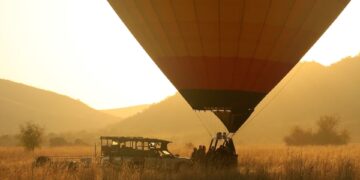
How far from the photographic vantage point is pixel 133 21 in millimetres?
23734

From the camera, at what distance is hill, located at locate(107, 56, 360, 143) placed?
154 m

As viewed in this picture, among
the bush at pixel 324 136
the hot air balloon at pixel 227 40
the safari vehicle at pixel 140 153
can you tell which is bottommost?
the safari vehicle at pixel 140 153

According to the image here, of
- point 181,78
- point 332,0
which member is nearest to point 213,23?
point 181,78

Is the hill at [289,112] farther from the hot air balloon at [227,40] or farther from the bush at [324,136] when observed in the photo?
the hot air balloon at [227,40]

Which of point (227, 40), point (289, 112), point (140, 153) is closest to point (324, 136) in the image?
point (140, 153)

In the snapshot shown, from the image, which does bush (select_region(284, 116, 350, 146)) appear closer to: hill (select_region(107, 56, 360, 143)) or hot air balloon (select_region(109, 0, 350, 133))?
hill (select_region(107, 56, 360, 143))

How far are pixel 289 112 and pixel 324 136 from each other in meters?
86.5

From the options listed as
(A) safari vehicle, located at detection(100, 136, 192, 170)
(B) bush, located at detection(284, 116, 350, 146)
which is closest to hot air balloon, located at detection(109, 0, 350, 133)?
(A) safari vehicle, located at detection(100, 136, 192, 170)

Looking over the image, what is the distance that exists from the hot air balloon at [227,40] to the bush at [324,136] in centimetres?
5835

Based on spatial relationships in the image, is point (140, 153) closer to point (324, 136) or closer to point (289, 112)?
point (324, 136)

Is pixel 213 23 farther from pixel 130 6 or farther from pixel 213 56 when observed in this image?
pixel 130 6

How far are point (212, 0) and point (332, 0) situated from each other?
4.86m

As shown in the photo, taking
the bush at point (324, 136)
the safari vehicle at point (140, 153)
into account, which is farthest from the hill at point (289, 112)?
the safari vehicle at point (140, 153)

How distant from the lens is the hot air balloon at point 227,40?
2181 centimetres
